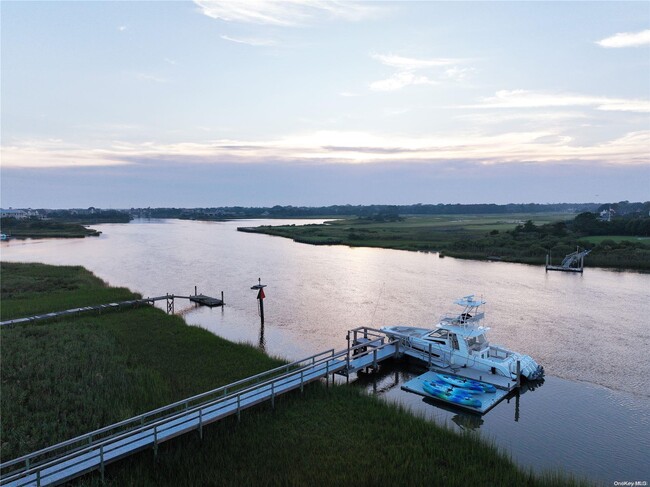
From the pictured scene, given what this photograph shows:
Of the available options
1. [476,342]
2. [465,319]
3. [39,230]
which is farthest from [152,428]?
[39,230]

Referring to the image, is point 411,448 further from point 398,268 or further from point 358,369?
point 398,268

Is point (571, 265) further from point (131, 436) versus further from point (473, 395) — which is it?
point (131, 436)

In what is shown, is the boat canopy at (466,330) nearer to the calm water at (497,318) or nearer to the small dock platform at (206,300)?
the calm water at (497,318)

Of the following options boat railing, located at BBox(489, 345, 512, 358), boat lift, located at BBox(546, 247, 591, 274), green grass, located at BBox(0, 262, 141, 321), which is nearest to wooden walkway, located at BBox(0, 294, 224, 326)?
green grass, located at BBox(0, 262, 141, 321)

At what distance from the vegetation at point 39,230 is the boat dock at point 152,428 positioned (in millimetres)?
131486

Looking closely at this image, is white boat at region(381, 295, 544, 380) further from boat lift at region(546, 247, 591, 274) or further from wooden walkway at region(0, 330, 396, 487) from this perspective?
boat lift at region(546, 247, 591, 274)

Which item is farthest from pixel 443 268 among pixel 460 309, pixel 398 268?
pixel 460 309

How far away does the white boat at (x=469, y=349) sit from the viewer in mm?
23453

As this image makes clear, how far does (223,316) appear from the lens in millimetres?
38469

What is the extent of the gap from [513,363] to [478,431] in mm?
6440

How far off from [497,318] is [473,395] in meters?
16.6

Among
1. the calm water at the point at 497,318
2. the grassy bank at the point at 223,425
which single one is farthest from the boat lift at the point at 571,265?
the grassy bank at the point at 223,425

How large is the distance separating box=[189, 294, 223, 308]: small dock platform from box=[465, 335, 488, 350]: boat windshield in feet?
83.2

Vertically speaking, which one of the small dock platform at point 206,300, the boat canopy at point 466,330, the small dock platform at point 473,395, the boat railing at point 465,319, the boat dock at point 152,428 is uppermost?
the boat railing at point 465,319
